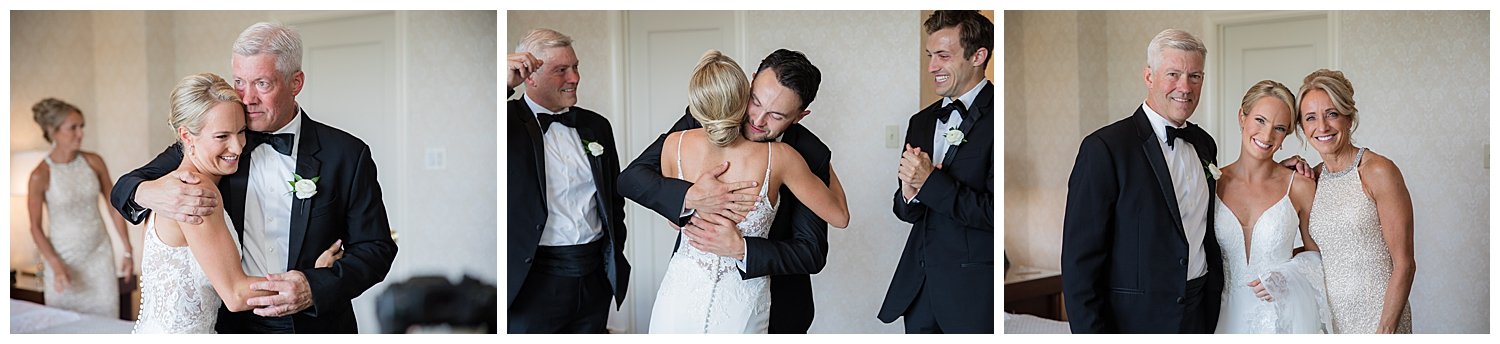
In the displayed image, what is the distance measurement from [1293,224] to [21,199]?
378cm

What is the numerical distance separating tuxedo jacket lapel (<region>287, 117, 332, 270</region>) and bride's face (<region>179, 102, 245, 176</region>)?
0.55ft

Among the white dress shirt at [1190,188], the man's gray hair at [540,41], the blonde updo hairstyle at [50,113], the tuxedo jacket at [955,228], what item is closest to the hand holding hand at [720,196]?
the tuxedo jacket at [955,228]

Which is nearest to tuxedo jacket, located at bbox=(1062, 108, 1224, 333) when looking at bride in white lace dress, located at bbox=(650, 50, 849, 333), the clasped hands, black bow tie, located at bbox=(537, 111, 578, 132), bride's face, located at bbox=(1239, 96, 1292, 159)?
bride's face, located at bbox=(1239, 96, 1292, 159)

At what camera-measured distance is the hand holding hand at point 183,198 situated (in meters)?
3.67

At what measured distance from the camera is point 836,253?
13.0 feet

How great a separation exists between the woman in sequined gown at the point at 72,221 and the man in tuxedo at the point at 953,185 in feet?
7.90

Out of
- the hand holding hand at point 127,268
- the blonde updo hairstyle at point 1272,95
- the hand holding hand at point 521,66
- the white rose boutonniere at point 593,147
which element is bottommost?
the hand holding hand at point 127,268

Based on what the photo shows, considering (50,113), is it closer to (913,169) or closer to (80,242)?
(80,242)

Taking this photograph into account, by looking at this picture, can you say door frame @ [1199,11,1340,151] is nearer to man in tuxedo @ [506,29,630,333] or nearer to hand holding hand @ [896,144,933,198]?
hand holding hand @ [896,144,933,198]

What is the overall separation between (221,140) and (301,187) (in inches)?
9.9

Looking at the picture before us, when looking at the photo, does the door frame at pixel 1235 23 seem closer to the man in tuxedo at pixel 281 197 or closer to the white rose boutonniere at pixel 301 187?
the man in tuxedo at pixel 281 197

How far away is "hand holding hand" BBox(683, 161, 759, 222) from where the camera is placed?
383cm

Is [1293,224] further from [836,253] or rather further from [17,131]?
[17,131]

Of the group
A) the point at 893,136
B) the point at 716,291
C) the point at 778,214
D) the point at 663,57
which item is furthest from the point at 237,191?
the point at 893,136
